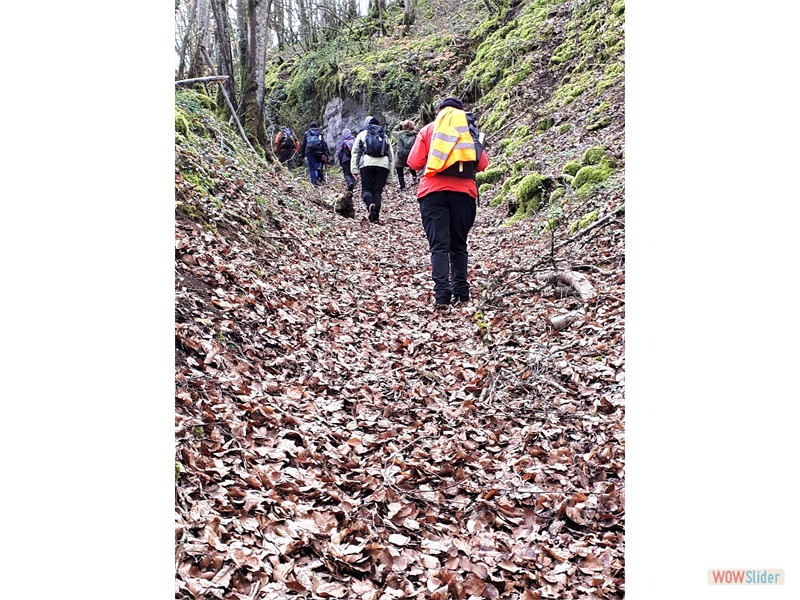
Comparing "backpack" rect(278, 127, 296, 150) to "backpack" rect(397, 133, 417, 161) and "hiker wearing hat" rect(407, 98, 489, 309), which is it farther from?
"hiker wearing hat" rect(407, 98, 489, 309)

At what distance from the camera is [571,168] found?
9.94 meters

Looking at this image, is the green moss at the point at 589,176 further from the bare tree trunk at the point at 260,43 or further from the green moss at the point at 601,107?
the bare tree trunk at the point at 260,43

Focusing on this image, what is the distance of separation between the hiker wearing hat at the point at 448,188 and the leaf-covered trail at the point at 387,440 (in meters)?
0.47

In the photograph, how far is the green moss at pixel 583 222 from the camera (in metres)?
7.46

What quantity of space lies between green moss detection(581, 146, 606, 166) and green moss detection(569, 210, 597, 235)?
218cm

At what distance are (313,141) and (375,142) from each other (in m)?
5.13

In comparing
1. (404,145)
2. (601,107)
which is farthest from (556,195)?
(404,145)

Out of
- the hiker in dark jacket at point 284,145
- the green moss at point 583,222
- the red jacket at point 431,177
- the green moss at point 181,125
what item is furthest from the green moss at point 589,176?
the hiker in dark jacket at point 284,145

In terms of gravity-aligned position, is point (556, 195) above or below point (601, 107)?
below

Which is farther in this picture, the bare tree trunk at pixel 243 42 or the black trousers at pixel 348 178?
the black trousers at pixel 348 178

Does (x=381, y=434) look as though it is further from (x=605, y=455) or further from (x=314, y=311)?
(x=314, y=311)

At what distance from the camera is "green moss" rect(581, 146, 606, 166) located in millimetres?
9430

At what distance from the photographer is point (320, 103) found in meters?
23.9

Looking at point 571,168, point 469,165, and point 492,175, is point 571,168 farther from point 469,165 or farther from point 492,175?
point 469,165
